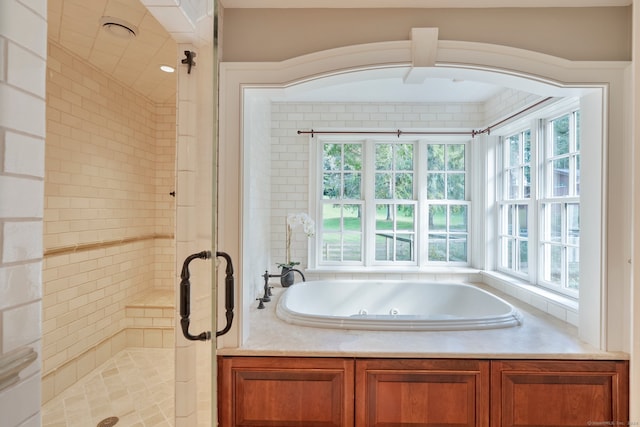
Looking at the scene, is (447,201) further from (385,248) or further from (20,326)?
(20,326)

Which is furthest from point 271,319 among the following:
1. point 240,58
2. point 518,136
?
point 518,136

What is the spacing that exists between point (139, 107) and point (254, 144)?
4.52 ft

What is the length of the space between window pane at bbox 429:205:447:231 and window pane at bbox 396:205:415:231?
199mm

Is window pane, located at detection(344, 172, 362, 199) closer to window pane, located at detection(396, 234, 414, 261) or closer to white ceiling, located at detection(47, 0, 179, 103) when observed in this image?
window pane, located at detection(396, 234, 414, 261)

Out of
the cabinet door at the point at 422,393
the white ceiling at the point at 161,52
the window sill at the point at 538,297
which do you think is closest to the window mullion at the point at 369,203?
the white ceiling at the point at 161,52

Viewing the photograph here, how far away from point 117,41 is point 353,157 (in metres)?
2.20

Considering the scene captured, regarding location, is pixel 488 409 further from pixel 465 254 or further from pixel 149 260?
pixel 149 260

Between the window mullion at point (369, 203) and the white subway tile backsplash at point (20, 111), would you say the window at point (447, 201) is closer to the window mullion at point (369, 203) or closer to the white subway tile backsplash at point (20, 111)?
the window mullion at point (369, 203)

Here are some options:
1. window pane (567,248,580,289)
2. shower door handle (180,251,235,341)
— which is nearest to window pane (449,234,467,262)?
window pane (567,248,580,289)

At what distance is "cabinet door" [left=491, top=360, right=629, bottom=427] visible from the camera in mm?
1487

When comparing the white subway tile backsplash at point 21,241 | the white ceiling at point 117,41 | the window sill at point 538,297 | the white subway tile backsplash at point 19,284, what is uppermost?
the white ceiling at point 117,41

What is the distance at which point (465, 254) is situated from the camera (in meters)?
3.19

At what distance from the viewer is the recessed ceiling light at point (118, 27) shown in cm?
171

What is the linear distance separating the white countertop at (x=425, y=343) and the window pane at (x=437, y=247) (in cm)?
132
